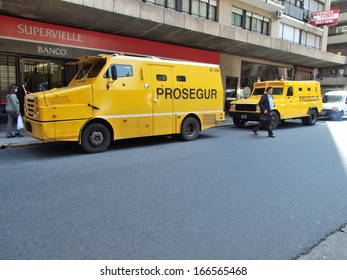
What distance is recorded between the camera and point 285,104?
14.1 meters

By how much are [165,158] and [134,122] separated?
1873 millimetres

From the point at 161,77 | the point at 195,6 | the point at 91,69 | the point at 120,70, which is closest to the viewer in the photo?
the point at 120,70

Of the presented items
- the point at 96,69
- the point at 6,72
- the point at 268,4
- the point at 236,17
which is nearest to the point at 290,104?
the point at 236,17

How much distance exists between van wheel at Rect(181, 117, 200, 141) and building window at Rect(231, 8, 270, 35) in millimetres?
11898

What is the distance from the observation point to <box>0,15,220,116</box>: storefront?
1165 centimetres

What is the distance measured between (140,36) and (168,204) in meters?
12.1

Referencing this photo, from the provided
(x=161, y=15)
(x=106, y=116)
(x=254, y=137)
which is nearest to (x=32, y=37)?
(x=161, y=15)

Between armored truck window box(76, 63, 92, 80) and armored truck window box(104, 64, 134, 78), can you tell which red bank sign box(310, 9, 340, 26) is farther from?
armored truck window box(76, 63, 92, 80)

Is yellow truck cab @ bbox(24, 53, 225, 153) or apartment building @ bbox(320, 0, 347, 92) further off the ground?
apartment building @ bbox(320, 0, 347, 92)

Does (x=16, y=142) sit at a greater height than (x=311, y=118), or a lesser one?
lesser

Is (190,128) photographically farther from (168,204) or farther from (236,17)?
(236,17)

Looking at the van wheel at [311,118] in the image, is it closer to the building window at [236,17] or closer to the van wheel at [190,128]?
the building window at [236,17]

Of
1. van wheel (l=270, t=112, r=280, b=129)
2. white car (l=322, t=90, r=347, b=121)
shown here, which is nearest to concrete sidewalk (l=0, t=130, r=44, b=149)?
van wheel (l=270, t=112, r=280, b=129)

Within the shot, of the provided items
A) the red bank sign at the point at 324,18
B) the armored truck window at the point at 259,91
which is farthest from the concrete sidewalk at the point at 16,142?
the red bank sign at the point at 324,18
